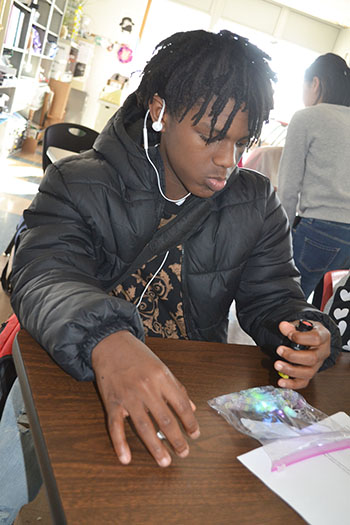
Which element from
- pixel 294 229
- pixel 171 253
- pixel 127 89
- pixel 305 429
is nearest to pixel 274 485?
pixel 305 429

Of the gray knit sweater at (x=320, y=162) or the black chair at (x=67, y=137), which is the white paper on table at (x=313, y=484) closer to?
the gray knit sweater at (x=320, y=162)

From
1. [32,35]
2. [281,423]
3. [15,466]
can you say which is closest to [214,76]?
[281,423]

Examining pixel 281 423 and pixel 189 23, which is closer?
pixel 281 423

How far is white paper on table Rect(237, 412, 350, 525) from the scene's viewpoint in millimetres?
545

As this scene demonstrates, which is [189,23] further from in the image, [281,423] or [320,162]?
[281,423]

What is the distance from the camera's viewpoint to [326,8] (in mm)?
7574

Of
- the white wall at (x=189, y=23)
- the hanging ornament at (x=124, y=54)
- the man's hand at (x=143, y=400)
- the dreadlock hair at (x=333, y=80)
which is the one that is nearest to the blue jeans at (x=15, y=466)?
the man's hand at (x=143, y=400)

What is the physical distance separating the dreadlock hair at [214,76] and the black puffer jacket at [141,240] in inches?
5.5

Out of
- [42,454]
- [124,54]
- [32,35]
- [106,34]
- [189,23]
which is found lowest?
[42,454]

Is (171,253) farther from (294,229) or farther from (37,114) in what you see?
(37,114)

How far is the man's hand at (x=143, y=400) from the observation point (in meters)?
0.51

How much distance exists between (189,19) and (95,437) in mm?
9112

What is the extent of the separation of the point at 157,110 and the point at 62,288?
503 millimetres

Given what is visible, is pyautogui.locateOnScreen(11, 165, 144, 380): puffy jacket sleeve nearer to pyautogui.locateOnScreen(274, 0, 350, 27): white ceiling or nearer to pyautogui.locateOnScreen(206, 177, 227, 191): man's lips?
pyautogui.locateOnScreen(206, 177, 227, 191): man's lips
